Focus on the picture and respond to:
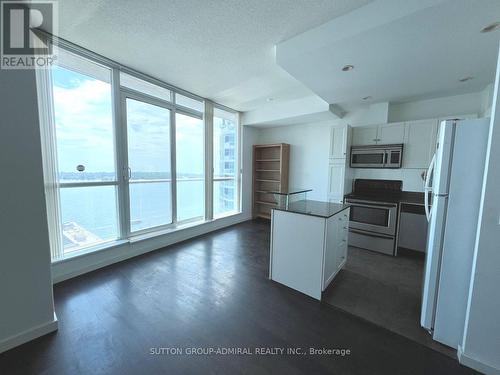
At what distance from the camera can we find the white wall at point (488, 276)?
1.35 metres

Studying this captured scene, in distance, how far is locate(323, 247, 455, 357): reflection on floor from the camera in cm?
186

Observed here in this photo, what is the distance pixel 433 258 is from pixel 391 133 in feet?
9.11

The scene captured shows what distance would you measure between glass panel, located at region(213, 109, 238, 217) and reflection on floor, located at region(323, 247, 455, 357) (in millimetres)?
3135

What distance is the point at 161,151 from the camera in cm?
361

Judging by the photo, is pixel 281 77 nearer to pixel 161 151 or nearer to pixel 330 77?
pixel 330 77

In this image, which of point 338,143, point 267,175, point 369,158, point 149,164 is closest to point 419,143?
point 369,158

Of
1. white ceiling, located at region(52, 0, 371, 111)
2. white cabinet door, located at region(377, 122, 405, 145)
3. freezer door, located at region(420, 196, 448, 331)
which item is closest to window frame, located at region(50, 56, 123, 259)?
white ceiling, located at region(52, 0, 371, 111)

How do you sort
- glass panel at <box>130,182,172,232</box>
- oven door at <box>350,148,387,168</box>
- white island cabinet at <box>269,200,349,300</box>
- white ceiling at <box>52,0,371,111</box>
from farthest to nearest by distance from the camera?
1. oven door at <box>350,148,387,168</box>
2. glass panel at <box>130,182,172,232</box>
3. white island cabinet at <box>269,200,349,300</box>
4. white ceiling at <box>52,0,371,111</box>

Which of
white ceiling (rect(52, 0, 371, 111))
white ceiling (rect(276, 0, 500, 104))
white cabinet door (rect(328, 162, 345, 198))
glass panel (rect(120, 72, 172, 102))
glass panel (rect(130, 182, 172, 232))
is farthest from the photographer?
white cabinet door (rect(328, 162, 345, 198))

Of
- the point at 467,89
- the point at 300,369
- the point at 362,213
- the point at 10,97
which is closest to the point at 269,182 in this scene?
the point at 362,213

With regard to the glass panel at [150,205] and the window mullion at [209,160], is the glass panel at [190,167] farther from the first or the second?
the glass panel at [150,205]

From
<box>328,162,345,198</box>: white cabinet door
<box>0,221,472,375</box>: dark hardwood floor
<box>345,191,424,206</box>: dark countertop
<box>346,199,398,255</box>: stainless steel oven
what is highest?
<box>328,162,345,198</box>: white cabinet door

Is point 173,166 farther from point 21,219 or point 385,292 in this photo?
point 385,292

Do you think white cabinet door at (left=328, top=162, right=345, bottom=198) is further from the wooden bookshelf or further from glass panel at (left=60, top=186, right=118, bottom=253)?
glass panel at (left=60, top=186, right=118, bottom=253)
